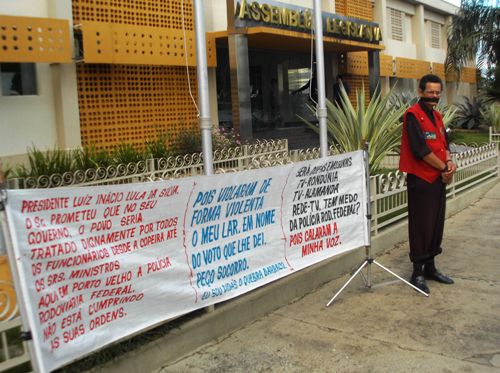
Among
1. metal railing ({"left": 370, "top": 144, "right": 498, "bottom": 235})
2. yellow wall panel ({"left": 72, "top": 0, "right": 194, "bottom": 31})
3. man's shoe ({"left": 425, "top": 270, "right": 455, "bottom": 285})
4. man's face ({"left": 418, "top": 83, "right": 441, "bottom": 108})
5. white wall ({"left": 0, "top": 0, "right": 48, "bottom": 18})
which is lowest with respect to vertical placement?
man's shoe ({"left": 425, "top": 270, "right": 455, "bottom": 285})

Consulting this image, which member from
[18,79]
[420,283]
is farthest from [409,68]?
[420,283]

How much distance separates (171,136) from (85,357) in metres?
8.45

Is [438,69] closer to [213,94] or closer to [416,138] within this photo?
[213,94]

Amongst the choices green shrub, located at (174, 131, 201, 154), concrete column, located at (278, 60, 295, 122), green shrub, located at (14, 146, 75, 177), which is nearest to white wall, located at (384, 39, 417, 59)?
concrete column, located at (278, 60, 295, 122)

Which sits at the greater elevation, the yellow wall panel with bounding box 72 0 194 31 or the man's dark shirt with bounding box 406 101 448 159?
the yellow wall panel with bounding box 72 0 194 31

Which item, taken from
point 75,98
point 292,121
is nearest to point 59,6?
point 75,98

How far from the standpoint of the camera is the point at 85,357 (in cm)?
320

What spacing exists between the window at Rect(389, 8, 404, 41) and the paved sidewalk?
17.8 metres

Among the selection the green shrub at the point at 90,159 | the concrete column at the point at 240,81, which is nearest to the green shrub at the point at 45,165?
the green shrub at the point at 90,159

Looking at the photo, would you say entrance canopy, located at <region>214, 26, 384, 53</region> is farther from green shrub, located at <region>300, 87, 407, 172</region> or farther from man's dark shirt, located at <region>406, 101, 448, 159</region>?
man's dark shirt, located at <region>406, 101, 448, 159</region>

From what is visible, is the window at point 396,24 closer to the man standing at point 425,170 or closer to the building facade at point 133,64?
the building facade at point 133,64

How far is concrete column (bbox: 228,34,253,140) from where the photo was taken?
11.5 m

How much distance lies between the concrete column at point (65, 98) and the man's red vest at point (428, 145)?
6.57 meters

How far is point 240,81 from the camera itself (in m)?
11.6
